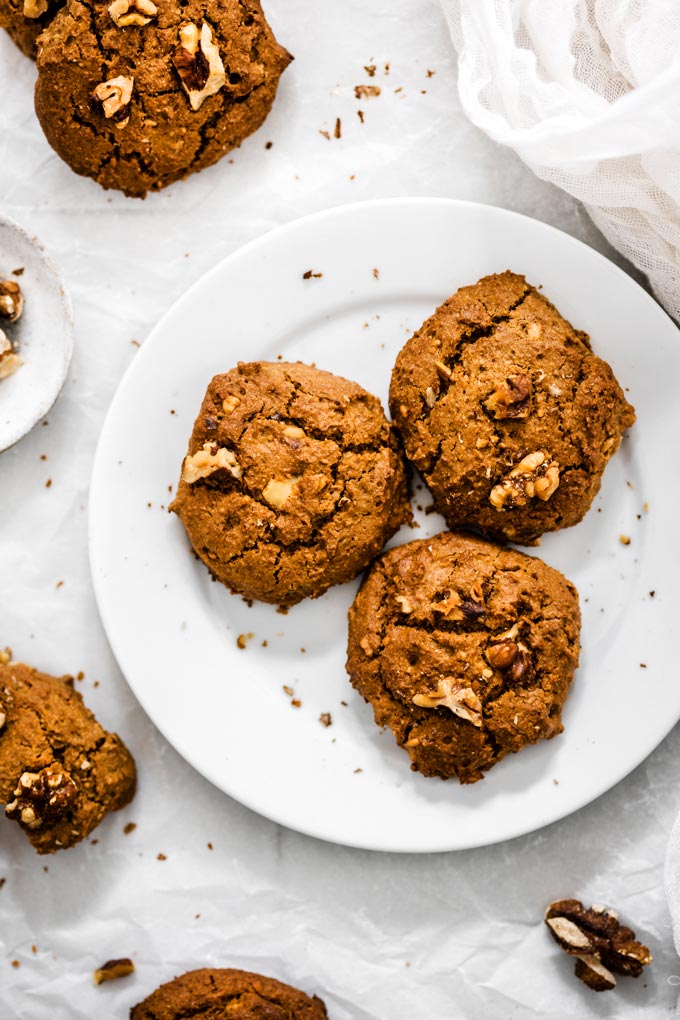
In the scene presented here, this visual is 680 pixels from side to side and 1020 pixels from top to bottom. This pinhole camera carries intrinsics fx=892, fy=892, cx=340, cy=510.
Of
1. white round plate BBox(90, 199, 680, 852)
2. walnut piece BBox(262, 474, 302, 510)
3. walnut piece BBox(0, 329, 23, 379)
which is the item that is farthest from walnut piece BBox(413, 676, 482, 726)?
walnut piece BBox(0, 329, 23, 379)

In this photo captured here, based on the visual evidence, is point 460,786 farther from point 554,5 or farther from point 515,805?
point 554,5

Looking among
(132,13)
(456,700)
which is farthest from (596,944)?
→ (132,13)

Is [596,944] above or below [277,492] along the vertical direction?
below

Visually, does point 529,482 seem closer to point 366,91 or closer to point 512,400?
point 512,400

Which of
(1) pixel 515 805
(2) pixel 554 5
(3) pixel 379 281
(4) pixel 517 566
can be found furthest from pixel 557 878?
(2) pixel 554 5

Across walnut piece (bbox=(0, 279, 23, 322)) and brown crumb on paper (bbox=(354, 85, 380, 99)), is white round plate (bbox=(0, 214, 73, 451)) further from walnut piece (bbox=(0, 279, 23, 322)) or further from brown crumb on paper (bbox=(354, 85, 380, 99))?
brown crumb on paper (bbox=(354, 85, 380, 99))

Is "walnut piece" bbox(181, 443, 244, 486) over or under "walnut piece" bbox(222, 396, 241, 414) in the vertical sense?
under

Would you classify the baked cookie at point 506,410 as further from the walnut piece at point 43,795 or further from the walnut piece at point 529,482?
the walnut piece at point 43,795
